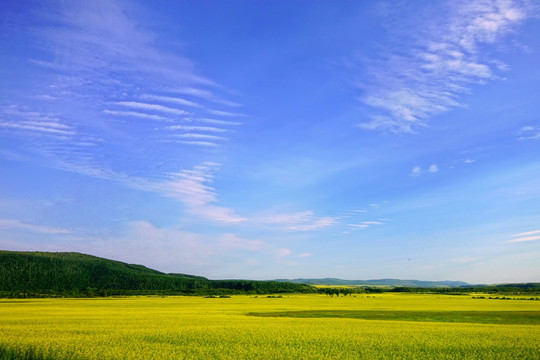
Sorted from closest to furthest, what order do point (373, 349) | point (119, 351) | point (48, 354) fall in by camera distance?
point (48, 354) < point (119, 351) < point (373, 349)

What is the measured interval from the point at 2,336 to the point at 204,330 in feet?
53.7

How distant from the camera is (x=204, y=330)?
3641 centimetres

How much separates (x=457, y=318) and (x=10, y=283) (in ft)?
660

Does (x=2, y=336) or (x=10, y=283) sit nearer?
(x=2, y=336)

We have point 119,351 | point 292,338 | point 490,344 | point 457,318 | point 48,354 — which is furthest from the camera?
point 457,318

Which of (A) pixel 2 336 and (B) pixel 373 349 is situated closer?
(B) pixel 373 349

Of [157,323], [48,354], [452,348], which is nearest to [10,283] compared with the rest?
[157,323]

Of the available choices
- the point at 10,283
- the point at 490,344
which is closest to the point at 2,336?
the point at 490,344

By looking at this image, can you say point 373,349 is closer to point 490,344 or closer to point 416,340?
point 416,340

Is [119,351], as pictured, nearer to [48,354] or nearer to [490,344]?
[48,354]

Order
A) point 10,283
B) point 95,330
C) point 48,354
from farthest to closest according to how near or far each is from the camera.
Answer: point 10,283
point 95,330
point 48,354

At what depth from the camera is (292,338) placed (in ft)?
104

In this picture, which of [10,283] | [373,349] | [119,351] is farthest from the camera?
[10,283]

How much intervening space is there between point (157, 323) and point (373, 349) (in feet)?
83.3
